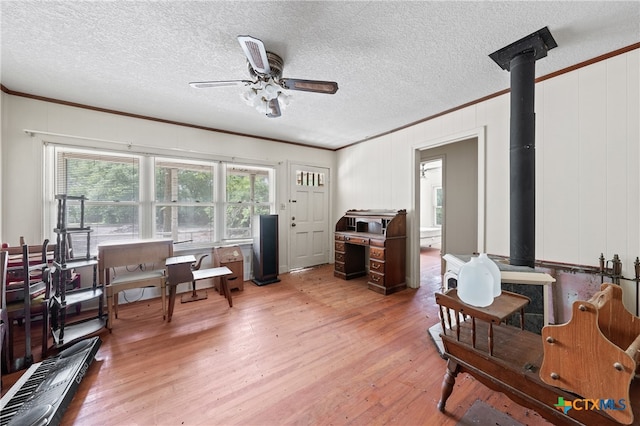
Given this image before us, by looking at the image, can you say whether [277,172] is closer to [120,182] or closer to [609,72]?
[120,182]

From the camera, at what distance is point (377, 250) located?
3.70 m

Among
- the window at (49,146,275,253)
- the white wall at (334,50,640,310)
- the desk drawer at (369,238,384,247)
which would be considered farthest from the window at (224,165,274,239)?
the white wall at (334,50,640,310)

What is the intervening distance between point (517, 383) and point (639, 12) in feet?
8.13

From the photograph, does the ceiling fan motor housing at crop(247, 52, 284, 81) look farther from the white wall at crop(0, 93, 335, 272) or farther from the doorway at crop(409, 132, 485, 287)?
the doorway at crop(409, 132, 485, 287)

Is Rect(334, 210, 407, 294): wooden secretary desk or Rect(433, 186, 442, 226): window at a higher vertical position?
A: Rect(433, 186, 442, 226): window

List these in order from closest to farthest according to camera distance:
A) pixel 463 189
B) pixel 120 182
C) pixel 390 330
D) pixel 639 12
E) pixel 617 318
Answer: pixel 617 318
pixel 639 12
pixel 390 330
pixel 120 182
pixel 463 189

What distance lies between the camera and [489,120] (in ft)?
9.41

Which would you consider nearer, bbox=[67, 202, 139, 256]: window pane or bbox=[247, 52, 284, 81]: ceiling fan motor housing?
bbox=[247, 52, 284, 81]: ceiling fan motor housing

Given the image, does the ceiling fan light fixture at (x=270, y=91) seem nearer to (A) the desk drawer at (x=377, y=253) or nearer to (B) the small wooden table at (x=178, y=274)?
(B) the small wooden table at (x=178, y=274)

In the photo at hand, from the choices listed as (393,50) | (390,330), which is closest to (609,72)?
(393,50)

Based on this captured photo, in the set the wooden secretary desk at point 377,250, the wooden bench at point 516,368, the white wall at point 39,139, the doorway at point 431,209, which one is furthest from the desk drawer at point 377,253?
the doorway at point 431,209

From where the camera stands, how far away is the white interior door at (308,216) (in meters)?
4.87

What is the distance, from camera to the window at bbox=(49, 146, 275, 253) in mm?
3131

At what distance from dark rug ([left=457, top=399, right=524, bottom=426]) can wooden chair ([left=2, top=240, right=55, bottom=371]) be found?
3097 millimetres
